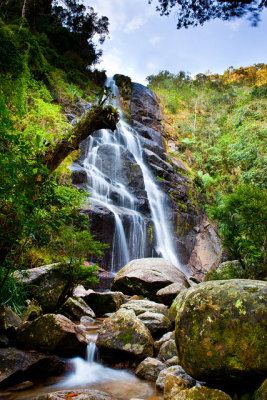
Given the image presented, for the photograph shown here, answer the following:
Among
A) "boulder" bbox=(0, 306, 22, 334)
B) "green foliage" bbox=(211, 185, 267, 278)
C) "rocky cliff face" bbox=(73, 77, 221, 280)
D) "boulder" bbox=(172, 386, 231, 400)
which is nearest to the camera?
"boulder" bbox=(172, 386, 231, 400)

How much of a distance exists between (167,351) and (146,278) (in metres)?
4.51

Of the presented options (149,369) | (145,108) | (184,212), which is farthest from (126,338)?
(145,108)

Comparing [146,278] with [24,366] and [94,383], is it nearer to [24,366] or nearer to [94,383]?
[94,383]

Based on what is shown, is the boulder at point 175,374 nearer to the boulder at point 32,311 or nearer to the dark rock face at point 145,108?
the boulder at point 32,311

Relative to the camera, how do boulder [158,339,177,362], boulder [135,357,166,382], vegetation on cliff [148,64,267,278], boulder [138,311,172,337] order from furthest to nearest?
vegetation on cliff [148,64,267,278] → boulder [138,311,172,337] → boulder [158,339,177,362] → boulder [135,357,166,382]

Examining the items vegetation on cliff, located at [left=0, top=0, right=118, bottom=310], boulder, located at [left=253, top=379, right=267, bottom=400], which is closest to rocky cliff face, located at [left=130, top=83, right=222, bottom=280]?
vegetation on cliff, located at [left=0, top=0, right=118, bottom=310]

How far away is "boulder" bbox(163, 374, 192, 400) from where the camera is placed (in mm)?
2930

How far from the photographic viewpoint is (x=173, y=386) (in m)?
2.99

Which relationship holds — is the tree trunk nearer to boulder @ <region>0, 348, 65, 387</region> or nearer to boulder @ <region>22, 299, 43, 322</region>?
boulder @ <region>22, 299, 43, 322</region>

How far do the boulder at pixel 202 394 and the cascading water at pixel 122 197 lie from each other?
1024 centimetres

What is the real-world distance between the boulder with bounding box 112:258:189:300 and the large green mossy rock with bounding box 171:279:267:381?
5727 mm

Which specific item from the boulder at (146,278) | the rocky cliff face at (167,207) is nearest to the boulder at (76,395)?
the boulder at (146,278)

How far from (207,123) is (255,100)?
5.68 meters

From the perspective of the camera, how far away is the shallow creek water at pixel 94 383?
3105 mm
